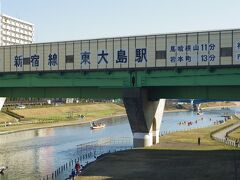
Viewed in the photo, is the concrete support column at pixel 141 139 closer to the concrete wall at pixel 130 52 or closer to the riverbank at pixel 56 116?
the concrete wall at pixel 130 52

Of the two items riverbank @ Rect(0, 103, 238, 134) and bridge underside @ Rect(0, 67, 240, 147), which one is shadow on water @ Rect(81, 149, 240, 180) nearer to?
bridge underside @ Rect(0, 67, 240, 147)

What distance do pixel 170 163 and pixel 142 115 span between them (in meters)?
11.6

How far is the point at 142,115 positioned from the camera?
62906 mm

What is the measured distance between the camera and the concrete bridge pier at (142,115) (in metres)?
61.8

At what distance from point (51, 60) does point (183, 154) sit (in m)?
25.9

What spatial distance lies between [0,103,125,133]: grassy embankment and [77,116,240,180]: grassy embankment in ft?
185

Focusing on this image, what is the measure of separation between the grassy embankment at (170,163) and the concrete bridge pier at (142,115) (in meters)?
2.12

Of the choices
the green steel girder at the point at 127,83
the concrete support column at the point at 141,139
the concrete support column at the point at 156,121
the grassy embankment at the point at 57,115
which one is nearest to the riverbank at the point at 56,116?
the grassy embankment at the point at 57,115

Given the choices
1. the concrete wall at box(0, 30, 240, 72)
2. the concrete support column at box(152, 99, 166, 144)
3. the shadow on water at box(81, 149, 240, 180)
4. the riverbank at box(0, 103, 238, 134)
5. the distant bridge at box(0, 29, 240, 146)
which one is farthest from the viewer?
the riverbank at box(0, 103, 238, 134)

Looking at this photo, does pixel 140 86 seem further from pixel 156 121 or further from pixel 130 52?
pixel 156 121

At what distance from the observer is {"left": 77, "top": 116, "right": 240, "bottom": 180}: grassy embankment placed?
4647cm

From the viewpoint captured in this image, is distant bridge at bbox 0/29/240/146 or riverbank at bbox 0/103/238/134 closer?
distant bridge at bbox 0/29/240/146

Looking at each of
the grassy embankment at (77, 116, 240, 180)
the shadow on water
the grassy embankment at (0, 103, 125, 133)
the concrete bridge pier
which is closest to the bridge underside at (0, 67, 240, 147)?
the concrete bridge pier

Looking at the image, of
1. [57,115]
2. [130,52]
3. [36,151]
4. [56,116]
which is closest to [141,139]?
[130,52]
